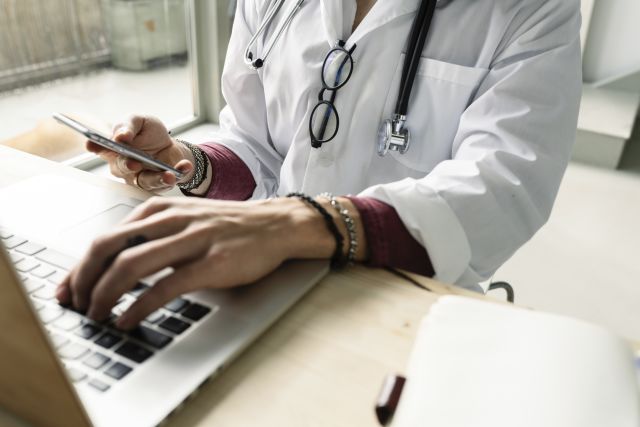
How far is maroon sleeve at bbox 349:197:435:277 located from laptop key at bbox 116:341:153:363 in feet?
0.82

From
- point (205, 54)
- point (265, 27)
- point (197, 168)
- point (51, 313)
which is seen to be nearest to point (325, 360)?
point (51, 313)

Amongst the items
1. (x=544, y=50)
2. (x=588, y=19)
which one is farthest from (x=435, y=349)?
(x=588, y=19)

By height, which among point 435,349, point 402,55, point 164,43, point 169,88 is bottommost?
point 169,88

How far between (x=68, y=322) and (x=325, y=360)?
0.70 feet

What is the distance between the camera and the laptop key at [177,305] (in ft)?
1.50

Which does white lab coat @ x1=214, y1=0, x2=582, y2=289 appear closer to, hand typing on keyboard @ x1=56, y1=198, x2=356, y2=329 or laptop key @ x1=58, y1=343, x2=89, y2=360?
hand typing on keyboard @ x1=56, y1=198, x2=356, y2=329

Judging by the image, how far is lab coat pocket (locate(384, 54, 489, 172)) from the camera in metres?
0.81

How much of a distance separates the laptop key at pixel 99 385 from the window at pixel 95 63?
923 mm

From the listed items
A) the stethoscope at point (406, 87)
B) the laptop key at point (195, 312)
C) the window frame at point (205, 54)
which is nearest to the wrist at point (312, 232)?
the laptop key at point (195, 312)

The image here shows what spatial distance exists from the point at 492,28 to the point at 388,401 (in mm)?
610

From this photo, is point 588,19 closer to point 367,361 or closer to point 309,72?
point 309,72

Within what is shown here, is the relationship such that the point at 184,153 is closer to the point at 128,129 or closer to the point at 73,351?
the point at 128,129

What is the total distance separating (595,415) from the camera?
31 cm

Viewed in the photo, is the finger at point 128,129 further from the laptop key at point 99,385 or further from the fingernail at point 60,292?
the laptop key at point 99,385
